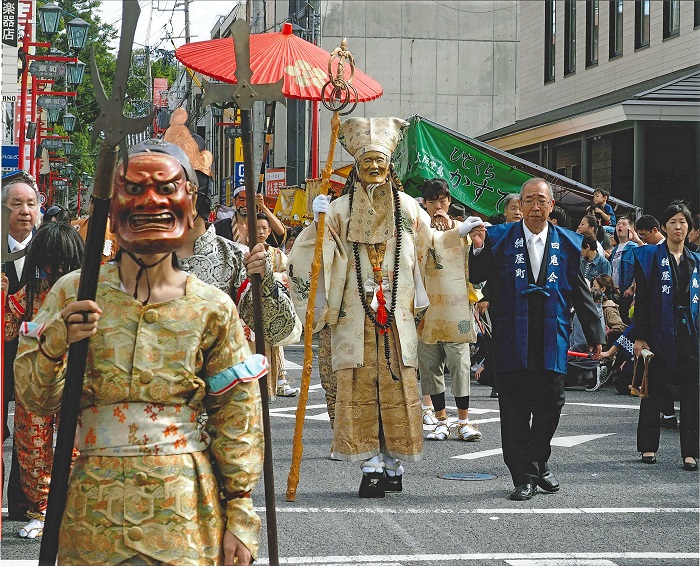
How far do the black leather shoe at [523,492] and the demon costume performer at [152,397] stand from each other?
14.7ft

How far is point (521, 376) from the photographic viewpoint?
314 inches

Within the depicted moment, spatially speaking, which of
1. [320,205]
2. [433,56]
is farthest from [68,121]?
[320,205]

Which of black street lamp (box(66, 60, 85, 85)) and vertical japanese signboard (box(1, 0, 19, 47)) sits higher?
vertical japanese signboard (box(1, 0, 19, 47))

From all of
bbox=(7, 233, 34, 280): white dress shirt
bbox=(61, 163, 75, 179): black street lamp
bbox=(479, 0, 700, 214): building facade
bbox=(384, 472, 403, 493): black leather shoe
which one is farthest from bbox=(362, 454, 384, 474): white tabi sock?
bbox=(61, 163, 75, 179): black street lamp

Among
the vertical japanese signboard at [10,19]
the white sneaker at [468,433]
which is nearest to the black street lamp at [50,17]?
the vertical japanese signboard at [10,19]

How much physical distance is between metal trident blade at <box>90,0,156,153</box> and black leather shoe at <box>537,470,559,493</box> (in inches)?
208

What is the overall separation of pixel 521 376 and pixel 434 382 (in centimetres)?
243

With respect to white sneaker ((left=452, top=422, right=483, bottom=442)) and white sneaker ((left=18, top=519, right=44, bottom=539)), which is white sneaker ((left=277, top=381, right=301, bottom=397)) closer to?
white sneaker ((left=452, top=422, right=483, bottom=442))

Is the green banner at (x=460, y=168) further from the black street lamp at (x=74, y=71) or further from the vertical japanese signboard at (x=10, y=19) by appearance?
the black street lamp at (x=74, y=71)

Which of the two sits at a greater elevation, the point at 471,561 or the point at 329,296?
the point at 329,296

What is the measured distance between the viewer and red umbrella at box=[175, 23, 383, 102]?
7.77 m

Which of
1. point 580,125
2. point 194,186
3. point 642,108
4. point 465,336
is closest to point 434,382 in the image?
point 465,336

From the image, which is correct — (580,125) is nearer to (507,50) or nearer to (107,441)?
(507,50)

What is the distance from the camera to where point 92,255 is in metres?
3.12
